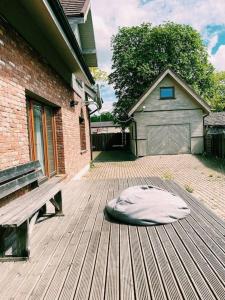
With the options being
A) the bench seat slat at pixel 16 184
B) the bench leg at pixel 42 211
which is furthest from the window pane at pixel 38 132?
the bench leg at pixel 42 211

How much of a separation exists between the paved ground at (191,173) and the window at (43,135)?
4006mm

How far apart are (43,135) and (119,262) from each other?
4017 mm

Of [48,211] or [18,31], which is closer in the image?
[18,31]

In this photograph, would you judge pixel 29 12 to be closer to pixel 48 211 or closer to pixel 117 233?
pixel 48 211

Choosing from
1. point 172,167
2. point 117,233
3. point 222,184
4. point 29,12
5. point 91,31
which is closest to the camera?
point 117,233

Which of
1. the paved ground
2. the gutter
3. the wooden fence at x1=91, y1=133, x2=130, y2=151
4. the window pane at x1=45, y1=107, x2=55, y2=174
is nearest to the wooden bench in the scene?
the window pane at x1=45, y1=107, x2=55, y2=174

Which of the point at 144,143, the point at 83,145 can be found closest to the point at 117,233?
the point at 83,145

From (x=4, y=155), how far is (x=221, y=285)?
2811 millimetres

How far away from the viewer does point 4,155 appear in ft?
11.1

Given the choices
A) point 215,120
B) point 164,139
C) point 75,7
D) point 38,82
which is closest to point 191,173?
point 164,139

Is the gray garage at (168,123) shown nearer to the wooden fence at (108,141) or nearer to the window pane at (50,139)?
the window pane at (50,139)

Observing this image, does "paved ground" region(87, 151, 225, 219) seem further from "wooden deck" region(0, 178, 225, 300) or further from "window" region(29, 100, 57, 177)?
"window" region(29, 100, 57, 177)

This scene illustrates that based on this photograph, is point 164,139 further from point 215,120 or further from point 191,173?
point 215,120

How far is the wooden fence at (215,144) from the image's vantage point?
16000 mm
